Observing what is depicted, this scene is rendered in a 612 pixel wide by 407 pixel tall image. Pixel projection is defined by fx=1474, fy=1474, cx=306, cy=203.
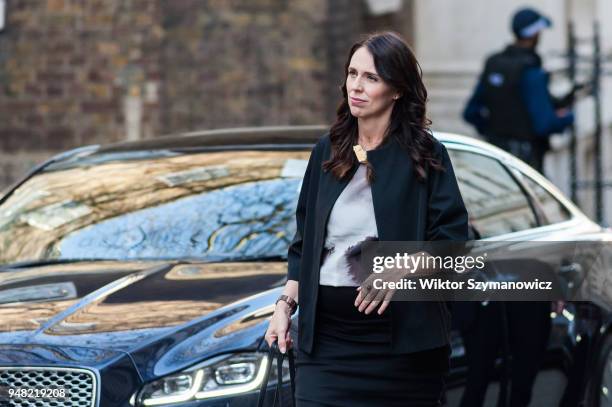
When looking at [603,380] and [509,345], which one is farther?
[603,380]

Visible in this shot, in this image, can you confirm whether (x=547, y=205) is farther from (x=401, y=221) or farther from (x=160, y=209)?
(x=401, y=221)

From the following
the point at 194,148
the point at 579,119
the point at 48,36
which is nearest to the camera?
the point at 194,148

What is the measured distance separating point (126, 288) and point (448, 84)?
38.5 feet

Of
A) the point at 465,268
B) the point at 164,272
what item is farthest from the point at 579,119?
the point at 465,268

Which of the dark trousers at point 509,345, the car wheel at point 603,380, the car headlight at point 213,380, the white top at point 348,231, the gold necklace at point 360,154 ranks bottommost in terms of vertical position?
the car wheel at point 603,380

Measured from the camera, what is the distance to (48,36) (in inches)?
553

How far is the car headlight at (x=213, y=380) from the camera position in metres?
4.32

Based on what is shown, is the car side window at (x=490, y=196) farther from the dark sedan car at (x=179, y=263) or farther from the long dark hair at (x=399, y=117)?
the long dark hair at (x=399, y=117)

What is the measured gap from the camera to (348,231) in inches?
147

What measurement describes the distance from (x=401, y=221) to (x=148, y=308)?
4.25ft

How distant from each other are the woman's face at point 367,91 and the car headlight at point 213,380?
38.4 inches

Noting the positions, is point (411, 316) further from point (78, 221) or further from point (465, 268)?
point (78, 221)

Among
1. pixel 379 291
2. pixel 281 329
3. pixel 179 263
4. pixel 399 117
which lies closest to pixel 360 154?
pixel 399 117

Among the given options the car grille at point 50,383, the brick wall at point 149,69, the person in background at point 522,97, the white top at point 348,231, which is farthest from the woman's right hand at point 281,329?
the brick wall at point 149,69
